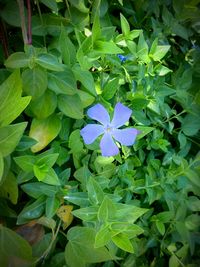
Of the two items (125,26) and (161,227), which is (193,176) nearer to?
(161,227)

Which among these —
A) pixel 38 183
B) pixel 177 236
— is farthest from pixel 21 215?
pixel 177 236

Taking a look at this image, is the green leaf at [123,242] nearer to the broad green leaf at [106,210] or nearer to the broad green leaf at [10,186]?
the broad green leaf at [106,210]

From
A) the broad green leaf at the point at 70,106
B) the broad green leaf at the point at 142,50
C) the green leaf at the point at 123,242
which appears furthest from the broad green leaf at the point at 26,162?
the broad green leaf at the point at 142,50

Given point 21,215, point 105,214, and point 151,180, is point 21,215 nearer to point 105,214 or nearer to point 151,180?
point 105,214

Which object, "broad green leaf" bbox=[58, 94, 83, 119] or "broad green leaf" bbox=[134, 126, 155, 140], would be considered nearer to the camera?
"broad green leaf" bbox=[58, 94, 83, 119]

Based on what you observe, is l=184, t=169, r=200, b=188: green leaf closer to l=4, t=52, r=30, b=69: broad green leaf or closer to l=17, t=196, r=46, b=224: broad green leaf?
l=17, t=196, r=46, b=224: broad green leaf

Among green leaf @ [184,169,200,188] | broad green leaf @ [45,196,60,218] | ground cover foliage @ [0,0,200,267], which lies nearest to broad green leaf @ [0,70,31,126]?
ground cover foliage @ [0,0,200,267]
